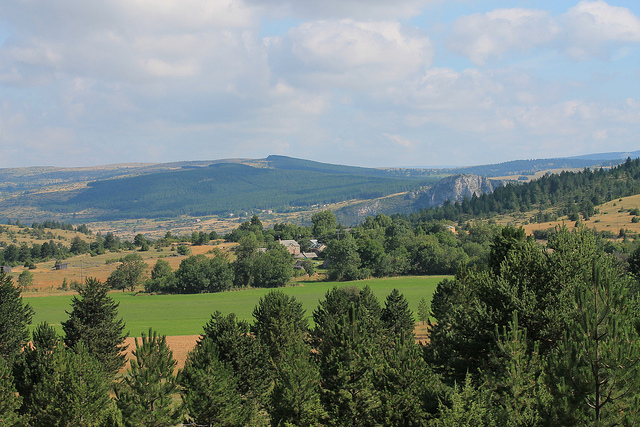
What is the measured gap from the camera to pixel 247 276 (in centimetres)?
11581

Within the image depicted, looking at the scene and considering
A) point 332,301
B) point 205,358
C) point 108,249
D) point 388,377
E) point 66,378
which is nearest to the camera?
point 388,377

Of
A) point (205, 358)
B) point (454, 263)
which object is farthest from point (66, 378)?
point (454, 263)

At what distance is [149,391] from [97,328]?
1639 centimetres

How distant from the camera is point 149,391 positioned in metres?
30.5

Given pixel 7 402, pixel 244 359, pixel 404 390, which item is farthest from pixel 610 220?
pixel 7 402

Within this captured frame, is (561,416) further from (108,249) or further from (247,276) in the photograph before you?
(108,249)

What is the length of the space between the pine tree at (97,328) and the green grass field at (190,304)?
22269mm

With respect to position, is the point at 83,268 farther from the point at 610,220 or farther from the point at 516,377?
the point at 610,220

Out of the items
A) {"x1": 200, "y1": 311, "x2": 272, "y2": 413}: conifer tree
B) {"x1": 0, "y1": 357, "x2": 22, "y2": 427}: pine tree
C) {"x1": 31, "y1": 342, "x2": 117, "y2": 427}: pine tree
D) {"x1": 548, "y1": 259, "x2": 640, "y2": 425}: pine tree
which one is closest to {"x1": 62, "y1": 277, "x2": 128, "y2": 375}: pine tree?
{"x1": 200, "y1": 311, "x2": 272, "y2": 413}: conifer tree

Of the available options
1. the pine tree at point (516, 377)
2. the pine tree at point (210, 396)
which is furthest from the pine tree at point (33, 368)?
the pine tree at point (516, 377)

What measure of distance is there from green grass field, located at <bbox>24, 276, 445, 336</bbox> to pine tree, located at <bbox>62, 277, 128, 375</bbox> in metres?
22.3

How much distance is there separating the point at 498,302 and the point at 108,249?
157 meters

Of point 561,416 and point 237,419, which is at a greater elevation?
point 561,416

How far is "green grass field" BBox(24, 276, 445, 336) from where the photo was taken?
76.0m
